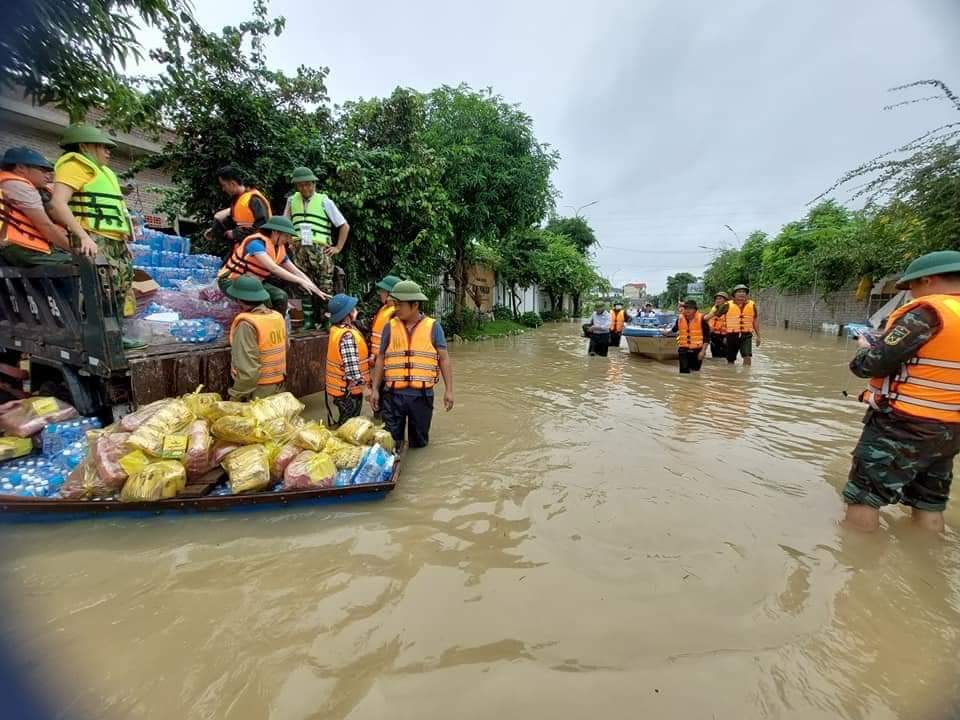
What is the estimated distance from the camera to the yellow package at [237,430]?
3.30 metres

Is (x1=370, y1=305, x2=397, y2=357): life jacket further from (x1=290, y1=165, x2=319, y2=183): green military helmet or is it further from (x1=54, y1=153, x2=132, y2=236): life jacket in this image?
(x1=54, y1=153, x2=132, y2=236): life jacket

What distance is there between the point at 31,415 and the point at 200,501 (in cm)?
160

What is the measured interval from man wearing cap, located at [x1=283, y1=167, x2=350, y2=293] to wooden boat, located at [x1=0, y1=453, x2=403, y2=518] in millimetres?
3434

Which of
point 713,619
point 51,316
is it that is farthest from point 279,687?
point 51,316

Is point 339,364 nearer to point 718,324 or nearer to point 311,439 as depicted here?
point 311,439

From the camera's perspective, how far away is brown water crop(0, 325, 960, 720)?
1.83 metres

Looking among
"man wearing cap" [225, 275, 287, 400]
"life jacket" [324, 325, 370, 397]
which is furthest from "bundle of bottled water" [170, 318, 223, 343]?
"life jacket" [324, 325, 370, 397]

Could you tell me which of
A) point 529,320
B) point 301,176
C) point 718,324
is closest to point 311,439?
point 301,176

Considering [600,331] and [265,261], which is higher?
[265,261]

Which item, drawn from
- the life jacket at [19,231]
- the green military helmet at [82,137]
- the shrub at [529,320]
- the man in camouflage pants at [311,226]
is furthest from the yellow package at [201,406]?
the shrub at [529,320]

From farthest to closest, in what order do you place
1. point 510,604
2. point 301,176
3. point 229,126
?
1. point 229,126
2. point 301,176
3. point 510,604

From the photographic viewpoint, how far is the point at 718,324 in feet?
36.4

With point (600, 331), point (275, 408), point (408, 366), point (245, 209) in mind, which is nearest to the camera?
point (275, 408)

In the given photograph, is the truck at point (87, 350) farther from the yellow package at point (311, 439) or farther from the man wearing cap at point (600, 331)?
the man wearing cap at point (600, 331)
